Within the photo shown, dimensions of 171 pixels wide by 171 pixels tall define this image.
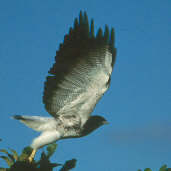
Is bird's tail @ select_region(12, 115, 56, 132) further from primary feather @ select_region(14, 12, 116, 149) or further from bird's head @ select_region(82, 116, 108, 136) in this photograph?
bird's head @ select_region(82, 116, 108, 136)

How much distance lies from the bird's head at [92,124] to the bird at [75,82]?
5 cm

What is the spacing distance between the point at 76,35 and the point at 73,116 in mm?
1635

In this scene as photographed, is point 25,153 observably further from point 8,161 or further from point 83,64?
point 83,64

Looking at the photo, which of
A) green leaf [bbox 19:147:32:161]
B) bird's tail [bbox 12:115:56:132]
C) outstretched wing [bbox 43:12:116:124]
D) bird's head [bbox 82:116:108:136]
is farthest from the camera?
green leaf [bbox 19:147:32:161]

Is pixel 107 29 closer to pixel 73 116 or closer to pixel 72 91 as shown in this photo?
pixel 72 91

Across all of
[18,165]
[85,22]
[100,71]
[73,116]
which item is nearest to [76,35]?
[85,22]

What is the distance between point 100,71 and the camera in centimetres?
814

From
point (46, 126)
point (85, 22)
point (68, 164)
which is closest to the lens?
point (85, 22)

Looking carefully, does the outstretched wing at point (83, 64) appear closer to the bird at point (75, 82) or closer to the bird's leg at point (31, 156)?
the bird at point (75, 82)

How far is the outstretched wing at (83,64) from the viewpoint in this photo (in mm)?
8062

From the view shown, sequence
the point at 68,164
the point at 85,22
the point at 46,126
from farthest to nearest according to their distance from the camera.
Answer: the point at 68,164, the point at 46,126, the point at 85,22

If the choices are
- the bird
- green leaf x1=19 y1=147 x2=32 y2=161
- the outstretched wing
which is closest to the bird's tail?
the bird

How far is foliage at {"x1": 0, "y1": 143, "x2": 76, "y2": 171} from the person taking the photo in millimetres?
8266

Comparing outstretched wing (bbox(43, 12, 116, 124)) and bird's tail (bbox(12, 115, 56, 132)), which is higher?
outstretched wing (bbox(43, 12, 116, 124))
